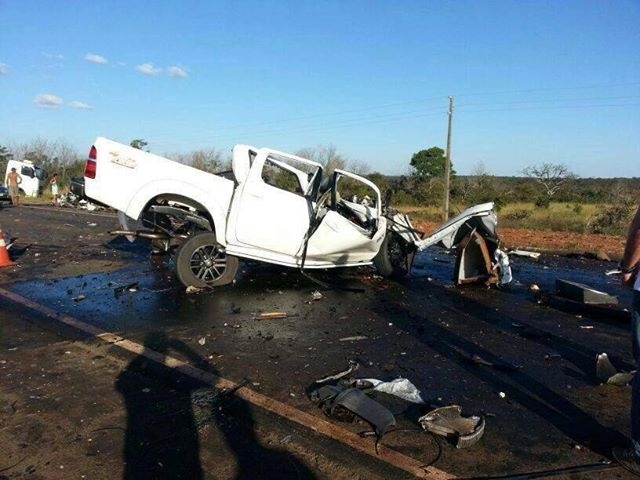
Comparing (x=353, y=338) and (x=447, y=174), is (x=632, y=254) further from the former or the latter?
(x=447, y=174)

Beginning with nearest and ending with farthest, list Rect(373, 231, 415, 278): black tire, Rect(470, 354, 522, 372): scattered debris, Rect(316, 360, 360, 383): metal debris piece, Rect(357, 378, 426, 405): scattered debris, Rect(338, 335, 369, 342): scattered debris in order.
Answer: Rect(357, 378, 426, 405): scattered debris, Rect(316, 360, 360, 383): metal debris piece, Rect(470, 354, 522, 372): scattered debris, Rect(338, 335, 369, 342): scattered debris, Rect(373, 231, 415, 278): black tire

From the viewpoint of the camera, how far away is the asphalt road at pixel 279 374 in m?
3.42

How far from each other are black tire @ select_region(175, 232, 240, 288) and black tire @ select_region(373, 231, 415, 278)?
106 inches

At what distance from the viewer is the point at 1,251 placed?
9789 mm

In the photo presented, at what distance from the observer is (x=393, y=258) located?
9859mm

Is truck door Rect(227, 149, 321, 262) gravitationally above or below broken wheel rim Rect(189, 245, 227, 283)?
above

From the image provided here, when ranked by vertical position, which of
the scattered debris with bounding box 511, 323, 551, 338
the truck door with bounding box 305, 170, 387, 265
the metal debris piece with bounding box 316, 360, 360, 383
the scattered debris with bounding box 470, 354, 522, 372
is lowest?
the metal debris piece with bounding box 316, 360, 360, 383

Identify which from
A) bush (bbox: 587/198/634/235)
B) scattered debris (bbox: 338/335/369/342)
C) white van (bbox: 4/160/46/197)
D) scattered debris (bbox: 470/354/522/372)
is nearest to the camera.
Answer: scattered debris (bbox: 470/354/522/372)

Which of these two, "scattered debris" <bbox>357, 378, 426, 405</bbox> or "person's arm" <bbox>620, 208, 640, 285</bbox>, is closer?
"person's arm" <bbox>620, 208, 640, 285</bbox>

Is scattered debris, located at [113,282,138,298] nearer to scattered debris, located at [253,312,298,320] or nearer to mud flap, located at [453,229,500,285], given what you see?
scattered debris, located at [253,312,298,320]

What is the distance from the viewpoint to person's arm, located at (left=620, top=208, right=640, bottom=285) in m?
3.40

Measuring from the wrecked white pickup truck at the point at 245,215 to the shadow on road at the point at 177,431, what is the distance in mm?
3302

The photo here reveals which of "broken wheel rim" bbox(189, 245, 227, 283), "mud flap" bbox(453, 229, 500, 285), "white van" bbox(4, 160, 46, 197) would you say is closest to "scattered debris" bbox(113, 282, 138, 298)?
"broken wheel rim" bbox(189, 245, 227, 283)

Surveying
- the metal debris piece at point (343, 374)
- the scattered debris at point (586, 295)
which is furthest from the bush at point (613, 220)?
the metal debris piece at point (343, 374)
